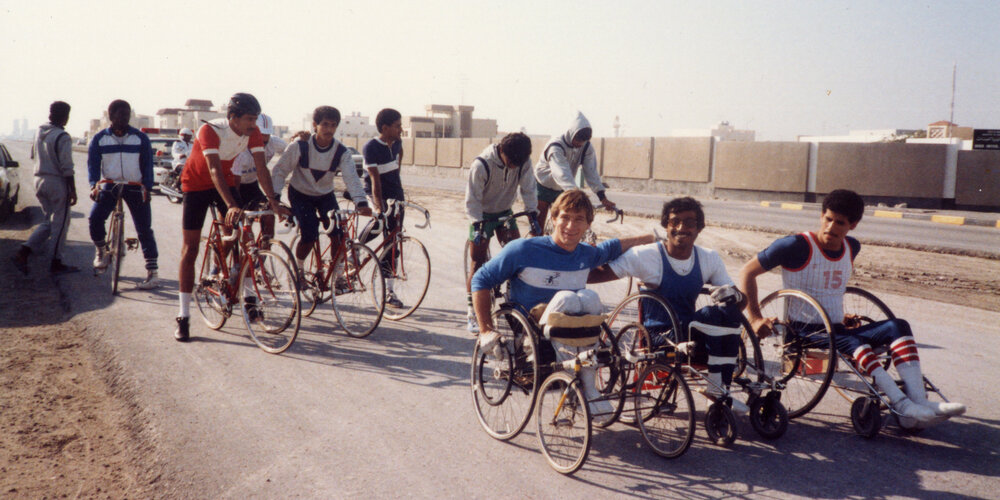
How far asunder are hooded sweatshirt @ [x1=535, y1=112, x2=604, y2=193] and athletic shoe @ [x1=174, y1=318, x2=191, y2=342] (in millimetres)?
3471

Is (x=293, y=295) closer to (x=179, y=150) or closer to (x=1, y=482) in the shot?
(x=1, y=482)

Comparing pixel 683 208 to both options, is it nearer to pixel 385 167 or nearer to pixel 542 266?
pixel 542 266

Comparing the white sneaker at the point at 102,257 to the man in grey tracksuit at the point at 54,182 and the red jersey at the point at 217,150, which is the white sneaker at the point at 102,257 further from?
the red jersey at the point at 217,150

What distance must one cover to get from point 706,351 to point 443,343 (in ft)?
8.65

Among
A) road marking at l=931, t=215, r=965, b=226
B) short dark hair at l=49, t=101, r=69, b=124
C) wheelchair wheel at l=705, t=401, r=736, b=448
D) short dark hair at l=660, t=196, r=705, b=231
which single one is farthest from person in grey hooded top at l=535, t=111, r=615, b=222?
road marking at l=931, t=215, r=965, b=226

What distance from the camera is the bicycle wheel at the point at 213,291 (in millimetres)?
6365

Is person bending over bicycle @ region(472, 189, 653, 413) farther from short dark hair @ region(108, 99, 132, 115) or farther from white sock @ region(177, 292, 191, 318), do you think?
short dark hair @ region(108, 99, 132, 115)

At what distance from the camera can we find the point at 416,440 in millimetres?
4188

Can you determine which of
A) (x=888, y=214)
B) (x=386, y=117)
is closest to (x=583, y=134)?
(x=386, y=117)

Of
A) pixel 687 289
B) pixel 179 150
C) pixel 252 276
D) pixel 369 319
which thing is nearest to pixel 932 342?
pixel 687 289

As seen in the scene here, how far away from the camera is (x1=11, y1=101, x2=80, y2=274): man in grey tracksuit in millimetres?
9016

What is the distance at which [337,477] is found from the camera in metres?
3.69

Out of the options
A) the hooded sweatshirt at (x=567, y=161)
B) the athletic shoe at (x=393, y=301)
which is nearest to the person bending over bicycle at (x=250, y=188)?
the athletic shoe at (x=393, y=301)

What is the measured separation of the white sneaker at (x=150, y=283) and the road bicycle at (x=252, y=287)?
188cm
